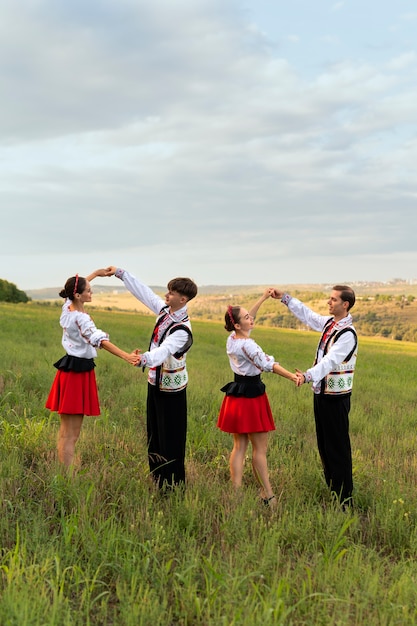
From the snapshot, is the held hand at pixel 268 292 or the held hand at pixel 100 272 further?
the held hand at pixel 268 292

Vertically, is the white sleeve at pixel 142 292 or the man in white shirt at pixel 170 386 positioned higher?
the white sleeve at pixel 142 292

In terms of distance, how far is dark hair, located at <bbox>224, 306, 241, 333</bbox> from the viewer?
5512 millimetres

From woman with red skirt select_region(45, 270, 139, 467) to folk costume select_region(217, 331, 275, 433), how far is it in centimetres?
147

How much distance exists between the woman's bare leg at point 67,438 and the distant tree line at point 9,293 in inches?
3211

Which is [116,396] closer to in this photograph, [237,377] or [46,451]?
[46,451]

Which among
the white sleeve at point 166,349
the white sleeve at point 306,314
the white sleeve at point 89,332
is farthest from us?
the white sleeve at point 306,314

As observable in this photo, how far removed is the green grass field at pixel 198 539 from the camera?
3510 millimetres

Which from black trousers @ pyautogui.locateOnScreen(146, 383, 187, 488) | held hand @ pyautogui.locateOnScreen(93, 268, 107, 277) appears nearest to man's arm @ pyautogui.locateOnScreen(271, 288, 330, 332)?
black trousers @ pyautogui.locateOnScreen(146, 383, 187, 488)

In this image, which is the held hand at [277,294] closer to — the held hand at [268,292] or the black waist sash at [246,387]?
the held hand at [268,292]

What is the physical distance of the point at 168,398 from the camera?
5.50 metres

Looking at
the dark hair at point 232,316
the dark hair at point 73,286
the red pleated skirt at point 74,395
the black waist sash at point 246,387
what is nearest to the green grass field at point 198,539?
the red pleated skirt at point 74,395

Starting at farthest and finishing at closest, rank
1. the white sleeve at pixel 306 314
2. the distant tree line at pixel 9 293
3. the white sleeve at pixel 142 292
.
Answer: the distant tree line at pixel 9 293, the white sleeve at pixel 306 314, the white sleeve at pixel 142 292

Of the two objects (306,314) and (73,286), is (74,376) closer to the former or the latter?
(73,286)

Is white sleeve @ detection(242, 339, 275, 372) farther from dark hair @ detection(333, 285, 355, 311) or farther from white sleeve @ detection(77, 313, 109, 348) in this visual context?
white sleeve @ detection(77, 313, 109, 348)
